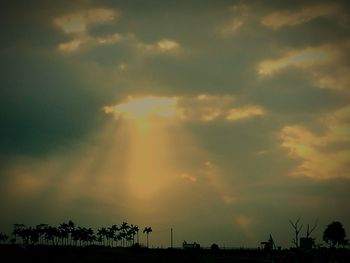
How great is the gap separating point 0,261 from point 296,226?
3063 inches

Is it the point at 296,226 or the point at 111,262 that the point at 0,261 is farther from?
the point at 296,226

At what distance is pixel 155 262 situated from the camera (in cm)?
9738

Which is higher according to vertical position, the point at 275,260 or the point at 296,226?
the point at 296,226

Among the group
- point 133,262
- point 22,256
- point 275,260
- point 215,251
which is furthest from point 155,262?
point 275,260

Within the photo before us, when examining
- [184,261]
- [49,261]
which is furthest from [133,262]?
[49,261]

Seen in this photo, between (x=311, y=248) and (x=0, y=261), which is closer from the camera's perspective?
(x=311, y=248)

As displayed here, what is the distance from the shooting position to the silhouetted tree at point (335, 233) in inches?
5758

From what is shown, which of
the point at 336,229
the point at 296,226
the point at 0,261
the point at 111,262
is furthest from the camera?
the point at 336,229

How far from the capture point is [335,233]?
484 ft

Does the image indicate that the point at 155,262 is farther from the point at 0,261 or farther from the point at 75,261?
the point at 0,261

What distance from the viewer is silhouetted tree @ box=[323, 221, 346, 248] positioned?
480 ft

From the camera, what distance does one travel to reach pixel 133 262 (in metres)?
97.2

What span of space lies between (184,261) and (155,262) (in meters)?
6.31

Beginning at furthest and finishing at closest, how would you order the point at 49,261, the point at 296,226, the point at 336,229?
the point at 336,229 → the point at 49,261 → the point at 296,226
